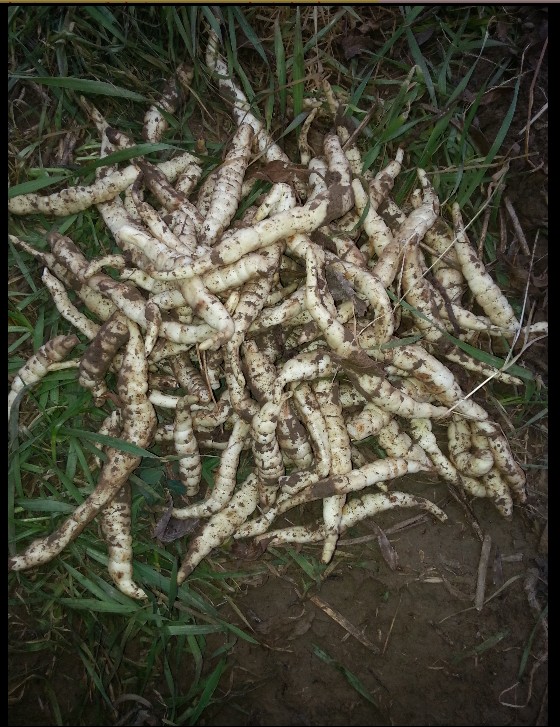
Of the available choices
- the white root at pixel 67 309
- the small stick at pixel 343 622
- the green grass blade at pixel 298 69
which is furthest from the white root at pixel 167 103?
the small stick at pixel 343 622

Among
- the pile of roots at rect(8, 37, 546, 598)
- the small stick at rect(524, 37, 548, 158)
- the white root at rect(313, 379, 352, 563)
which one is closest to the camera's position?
the pile of roots at rect(8, 37, 546, 598)

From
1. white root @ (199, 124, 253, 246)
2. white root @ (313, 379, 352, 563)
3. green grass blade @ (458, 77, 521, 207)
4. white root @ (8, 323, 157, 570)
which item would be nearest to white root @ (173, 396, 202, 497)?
white root @ (8, 323, 157, 570)

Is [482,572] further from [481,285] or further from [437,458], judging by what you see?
[481,285]

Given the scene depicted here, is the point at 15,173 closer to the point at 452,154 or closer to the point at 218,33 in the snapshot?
the point at 218,33

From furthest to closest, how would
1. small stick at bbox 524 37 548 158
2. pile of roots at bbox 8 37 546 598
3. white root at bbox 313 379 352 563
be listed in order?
small stick at bbox 524 37 548 158
white root at bbox 313 379 352 563
pile of roots at bbox 8 37 546 598

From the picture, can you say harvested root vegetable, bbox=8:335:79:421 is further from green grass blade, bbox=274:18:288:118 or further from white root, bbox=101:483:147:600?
green grass blade, bbox=274:18:288:118

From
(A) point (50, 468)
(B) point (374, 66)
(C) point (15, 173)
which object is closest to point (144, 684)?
(A) point (50, 468)

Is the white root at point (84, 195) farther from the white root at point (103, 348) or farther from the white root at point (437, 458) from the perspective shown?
the white root at point (437, 458)

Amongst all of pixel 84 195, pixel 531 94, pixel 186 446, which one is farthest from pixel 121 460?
pixel 531 94
